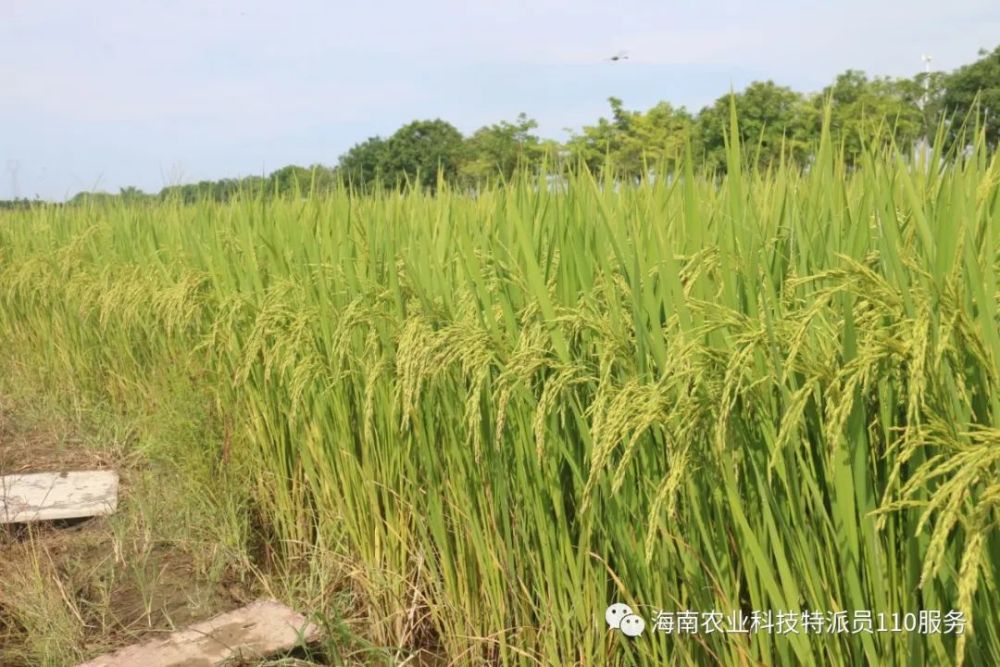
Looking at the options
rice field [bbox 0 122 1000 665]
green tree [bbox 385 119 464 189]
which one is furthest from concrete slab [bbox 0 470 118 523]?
green tree [bbox 385 119 464 189]

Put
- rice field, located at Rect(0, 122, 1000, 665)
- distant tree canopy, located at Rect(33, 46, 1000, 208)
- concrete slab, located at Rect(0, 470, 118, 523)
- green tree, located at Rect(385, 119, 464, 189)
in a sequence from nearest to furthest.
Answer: rice field, located at Rect(0, 122, 1000, 665)
distant tree canopy, located at Rect(33, 46, 1000, 208)
concrete slab, located at Rect(0, 470, 118, 523)
green tree, located at Rect(385, 119, 464, 189)

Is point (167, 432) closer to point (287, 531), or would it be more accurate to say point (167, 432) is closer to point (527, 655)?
point (287, 531)

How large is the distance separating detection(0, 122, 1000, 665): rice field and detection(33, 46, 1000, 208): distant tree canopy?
0.38 feet

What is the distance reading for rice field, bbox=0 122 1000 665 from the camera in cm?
122

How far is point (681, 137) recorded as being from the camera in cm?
306

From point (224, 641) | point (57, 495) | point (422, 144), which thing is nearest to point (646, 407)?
point (224, 641)

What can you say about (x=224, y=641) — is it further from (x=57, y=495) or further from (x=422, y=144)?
(x=422, y=144)

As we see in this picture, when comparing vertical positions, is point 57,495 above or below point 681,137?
below

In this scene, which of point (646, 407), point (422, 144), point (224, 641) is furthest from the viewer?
point (422, 144)

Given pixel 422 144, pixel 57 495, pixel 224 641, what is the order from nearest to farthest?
pixel 224 641 < pixel 57 495 < pixel 422 144

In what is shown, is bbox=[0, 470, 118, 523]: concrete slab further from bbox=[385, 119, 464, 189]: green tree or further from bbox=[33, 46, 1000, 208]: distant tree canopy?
bbox=[385, 119, 464, 189]: green tree

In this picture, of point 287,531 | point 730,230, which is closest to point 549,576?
point 730,230

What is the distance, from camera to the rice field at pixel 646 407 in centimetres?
122

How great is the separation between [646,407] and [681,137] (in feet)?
6.33
